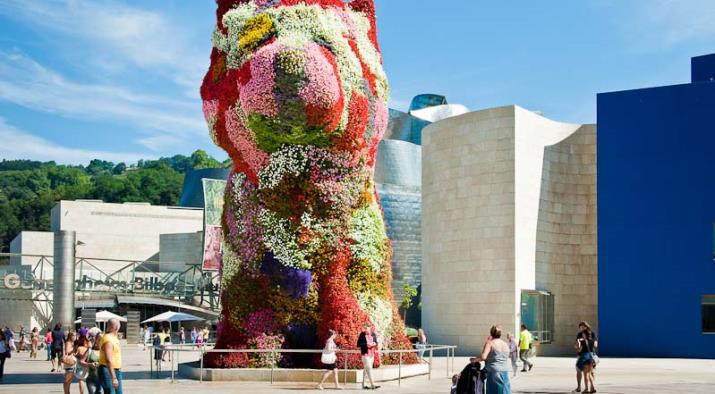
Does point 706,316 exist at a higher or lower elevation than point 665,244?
lower

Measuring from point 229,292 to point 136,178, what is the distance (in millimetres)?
123164

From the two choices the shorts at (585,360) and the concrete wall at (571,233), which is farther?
the concrete wall at (571,233)

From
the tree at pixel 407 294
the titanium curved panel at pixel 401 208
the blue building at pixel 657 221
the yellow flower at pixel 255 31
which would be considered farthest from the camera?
the tree at pixel 407 294

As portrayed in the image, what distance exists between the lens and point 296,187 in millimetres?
19797

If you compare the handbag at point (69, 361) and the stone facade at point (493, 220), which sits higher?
the stone facade at point (493, 220)

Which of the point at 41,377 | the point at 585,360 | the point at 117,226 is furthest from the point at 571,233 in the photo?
the point at 117,226

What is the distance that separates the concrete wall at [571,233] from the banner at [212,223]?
1868cm

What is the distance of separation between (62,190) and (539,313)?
10097cm

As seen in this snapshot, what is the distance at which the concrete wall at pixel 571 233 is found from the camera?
39.3 meters

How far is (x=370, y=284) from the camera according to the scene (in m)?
20.1

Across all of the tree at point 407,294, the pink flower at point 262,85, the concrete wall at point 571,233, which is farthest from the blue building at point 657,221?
the tree at point 407,294

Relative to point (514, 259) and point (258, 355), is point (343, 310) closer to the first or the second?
point (258, 355)

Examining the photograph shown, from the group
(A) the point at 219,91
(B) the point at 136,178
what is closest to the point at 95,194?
(B) the point at 136,178

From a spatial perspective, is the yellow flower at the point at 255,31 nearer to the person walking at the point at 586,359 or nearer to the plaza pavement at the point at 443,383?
the plaza pavement at the point at 443,383
